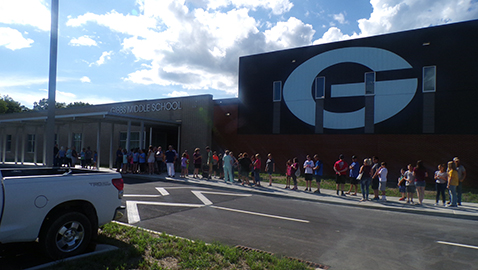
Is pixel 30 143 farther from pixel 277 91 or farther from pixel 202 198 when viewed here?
pixel 202 198

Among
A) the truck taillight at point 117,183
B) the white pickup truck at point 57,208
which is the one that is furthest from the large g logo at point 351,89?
the white pickup truck at point 57,208

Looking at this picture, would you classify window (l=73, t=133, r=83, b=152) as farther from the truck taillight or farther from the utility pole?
the truck taillight

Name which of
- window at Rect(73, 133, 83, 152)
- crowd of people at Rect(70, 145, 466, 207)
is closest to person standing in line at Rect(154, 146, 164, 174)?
crowd of people at Rect(70, 145, 466, 207)

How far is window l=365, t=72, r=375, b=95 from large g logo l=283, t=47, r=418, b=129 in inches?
8.2

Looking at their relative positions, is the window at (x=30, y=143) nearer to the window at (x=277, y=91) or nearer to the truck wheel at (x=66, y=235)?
the window at (x=277, y=91)

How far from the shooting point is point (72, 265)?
14.6ft

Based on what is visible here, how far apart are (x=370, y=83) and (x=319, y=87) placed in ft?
10.8

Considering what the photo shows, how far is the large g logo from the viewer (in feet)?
61.8

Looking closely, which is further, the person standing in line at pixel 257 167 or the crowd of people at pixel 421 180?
the person standing in line at pixel 257 167

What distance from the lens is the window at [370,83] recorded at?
19594 mm

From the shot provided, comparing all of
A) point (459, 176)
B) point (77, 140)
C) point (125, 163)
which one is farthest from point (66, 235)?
point (77, 140)

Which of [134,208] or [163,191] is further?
[163,191]

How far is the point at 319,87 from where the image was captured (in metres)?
21.3

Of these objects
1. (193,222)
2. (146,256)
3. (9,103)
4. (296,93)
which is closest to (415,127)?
(296,93)
